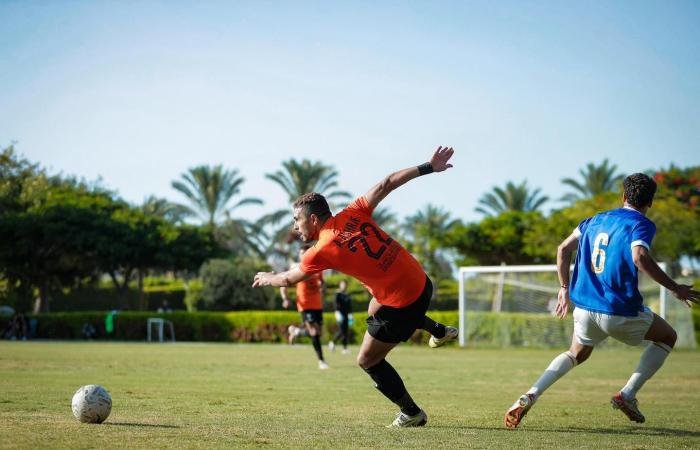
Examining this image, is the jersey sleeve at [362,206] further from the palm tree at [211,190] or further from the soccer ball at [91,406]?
the palm tree at [211,190]

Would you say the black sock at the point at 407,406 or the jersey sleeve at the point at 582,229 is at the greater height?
the jersey sleeve at the point at 582,229

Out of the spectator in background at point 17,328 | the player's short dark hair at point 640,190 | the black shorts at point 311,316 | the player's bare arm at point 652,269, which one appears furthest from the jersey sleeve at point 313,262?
the spectator in background at point 17,328

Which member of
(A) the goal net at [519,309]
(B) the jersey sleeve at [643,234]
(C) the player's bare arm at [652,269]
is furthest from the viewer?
(A) the goal net at [519,309]

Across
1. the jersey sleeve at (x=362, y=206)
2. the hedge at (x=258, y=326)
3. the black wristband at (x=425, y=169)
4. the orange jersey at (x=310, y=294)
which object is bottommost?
the hedge at (x=258, y=326)

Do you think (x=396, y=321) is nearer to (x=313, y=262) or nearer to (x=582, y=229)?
(x=313, y=262)

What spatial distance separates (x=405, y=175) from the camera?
7.08m

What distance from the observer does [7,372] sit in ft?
46.5

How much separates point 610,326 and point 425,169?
7.09ft

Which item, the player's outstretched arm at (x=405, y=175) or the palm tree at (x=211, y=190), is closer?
the player's outstretched arm at (x=405, y=175)

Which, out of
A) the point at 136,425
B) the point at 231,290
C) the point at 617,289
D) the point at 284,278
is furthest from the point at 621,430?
the point at 231,290

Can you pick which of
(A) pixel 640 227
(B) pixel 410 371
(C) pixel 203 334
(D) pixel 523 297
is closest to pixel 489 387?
(B) pixel 410 371

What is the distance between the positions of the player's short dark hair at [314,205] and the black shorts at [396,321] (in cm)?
98

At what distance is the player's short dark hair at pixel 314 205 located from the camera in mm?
6973

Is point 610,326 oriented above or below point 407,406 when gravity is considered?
above
